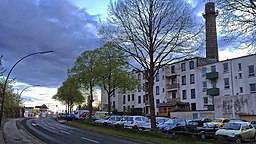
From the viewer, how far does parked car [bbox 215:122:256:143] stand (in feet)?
66.7

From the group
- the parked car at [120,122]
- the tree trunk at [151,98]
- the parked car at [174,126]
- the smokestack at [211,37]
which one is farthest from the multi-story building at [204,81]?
the tree trunk at [151,98]

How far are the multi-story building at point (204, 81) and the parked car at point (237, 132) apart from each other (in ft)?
79.6

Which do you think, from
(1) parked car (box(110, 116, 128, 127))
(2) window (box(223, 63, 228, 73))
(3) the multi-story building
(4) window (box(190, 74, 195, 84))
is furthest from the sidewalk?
(4) window (box(190, 74, 195, 84))

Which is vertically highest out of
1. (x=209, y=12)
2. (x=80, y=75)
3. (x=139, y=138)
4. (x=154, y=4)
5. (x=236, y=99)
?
(x=209, y=12)

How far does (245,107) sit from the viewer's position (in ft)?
123

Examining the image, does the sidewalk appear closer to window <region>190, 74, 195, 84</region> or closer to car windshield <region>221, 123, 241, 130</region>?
car windshield <region>221, 123, 241, 130</region>

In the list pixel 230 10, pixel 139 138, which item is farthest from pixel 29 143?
pixel 230 10

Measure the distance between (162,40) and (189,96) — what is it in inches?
1465

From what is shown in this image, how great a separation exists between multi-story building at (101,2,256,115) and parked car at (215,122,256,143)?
79.6 ft

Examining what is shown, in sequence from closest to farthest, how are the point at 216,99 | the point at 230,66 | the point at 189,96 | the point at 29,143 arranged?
the point at 29,143 < the point at 216,99 < the point at 230,66 < the point at 189,96

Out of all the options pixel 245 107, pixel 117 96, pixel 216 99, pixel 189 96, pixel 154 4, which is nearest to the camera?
pixel 154 4

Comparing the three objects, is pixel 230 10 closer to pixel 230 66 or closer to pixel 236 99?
pixel 236 99

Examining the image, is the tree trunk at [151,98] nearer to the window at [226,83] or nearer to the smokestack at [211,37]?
the window at [226,83]

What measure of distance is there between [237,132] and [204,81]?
3761 centimetres
